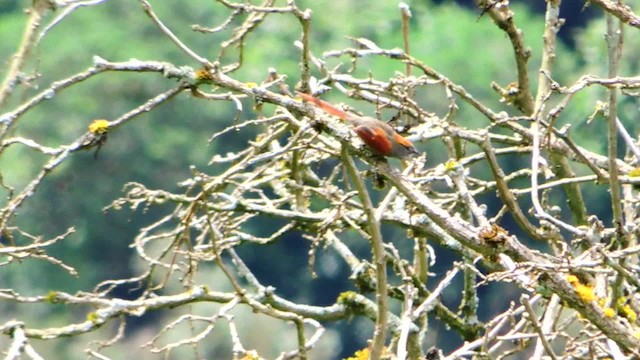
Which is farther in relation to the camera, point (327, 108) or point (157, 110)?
point (157, 110)

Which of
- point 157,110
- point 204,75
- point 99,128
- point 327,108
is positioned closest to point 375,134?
point 327,108

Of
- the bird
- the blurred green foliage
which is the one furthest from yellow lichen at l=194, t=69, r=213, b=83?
the blurred green foliage

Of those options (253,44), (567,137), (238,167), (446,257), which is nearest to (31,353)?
(238,167)

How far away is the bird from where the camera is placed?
3.43 metres

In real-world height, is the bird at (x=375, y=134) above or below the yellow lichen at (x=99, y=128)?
below

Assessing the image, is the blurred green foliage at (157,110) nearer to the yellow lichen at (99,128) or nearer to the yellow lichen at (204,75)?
the yellow lichen at (99,128)

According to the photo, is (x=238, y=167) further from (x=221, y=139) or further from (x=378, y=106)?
(x=221, y=139)

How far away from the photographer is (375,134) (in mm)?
3424

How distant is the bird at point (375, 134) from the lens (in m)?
3.43

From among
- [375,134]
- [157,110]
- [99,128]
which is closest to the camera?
[375,134]

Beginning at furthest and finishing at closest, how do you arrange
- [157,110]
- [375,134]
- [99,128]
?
Result: [157,110], [99,128], [375,134]

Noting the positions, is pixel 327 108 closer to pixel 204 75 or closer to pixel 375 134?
pixel 375 134

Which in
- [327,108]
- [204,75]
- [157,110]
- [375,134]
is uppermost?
[157,110]

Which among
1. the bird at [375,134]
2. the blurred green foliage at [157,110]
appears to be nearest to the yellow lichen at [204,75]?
the bird at [375,134]
